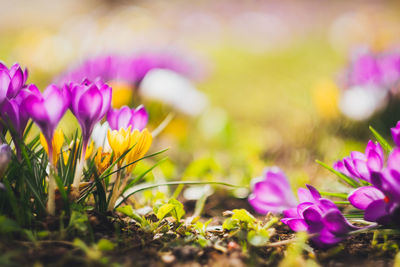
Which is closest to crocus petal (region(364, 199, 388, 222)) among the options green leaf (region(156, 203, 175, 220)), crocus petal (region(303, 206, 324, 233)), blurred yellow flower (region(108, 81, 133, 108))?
crocus petal (region(303, 206, 324, 233))

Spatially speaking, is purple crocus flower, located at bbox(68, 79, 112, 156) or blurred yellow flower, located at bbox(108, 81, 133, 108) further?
blurred yellow flower, located at bbox(108, 81, 133, 108)

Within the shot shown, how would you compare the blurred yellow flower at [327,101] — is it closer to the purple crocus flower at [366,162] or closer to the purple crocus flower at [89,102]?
the purple crocus flower at [366,162]

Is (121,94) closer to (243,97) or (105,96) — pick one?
(105,96)

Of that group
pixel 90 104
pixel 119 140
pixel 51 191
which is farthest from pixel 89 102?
pixel 51 191

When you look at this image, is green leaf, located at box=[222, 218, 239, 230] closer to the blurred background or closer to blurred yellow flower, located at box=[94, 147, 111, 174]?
blurred yellow flower, located at box=[94, 147, 111, 174]

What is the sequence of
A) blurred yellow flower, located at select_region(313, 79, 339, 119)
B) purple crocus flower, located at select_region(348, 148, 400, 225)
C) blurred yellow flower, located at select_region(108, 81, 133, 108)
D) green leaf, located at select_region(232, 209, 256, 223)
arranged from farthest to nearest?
blurred yellow flower, located at select_region(313, 79, 339, 119), blurred yellow flower, located at select_region(108, 81, 133, 108), green leaf, located at select_region(232, 209, 256, 223), purple crocus flower, located at select_region(348, 148, 400, 225)

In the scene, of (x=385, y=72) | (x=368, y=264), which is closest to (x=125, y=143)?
(x=368, y=264)
